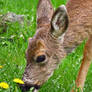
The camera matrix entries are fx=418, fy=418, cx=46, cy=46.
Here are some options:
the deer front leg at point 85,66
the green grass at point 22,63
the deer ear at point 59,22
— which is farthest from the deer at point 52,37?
the deer front leg at point 85,66

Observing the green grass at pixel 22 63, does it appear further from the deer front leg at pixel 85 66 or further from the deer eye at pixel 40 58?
the deer eye at pixel 40 58

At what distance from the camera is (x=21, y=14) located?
1007 cm

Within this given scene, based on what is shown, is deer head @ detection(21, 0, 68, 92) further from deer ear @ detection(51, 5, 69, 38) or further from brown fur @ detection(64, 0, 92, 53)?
brown fur @ detection(64, 0, 92, 53)

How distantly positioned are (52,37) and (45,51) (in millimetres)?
228

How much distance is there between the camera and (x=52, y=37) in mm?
5805

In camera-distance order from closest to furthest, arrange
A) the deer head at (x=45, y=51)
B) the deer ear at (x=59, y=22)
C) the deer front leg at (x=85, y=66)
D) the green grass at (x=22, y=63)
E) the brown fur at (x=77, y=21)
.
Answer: the deer ear at (x=59, y=22), the deer head at (x=45, y=51), the brown fur at (x=77, y=21), the green grass at (x=22, y=63), the deer front leg at (x=85, y=66)

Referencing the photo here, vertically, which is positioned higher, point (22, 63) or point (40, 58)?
point (40, 58)

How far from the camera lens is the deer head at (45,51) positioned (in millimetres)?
5598

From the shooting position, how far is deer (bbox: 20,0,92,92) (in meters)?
5.63

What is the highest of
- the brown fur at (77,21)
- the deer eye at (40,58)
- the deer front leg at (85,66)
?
the brown fur at (77,21)

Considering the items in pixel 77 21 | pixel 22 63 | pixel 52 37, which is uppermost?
pixel 77 21

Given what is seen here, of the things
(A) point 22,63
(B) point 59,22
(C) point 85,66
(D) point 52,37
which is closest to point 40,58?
(D) point 52,37

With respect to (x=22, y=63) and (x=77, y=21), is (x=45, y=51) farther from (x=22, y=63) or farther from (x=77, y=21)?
(x=22, y=63)

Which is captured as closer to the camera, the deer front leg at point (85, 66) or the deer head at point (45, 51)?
the deer head at point (45, 51)
